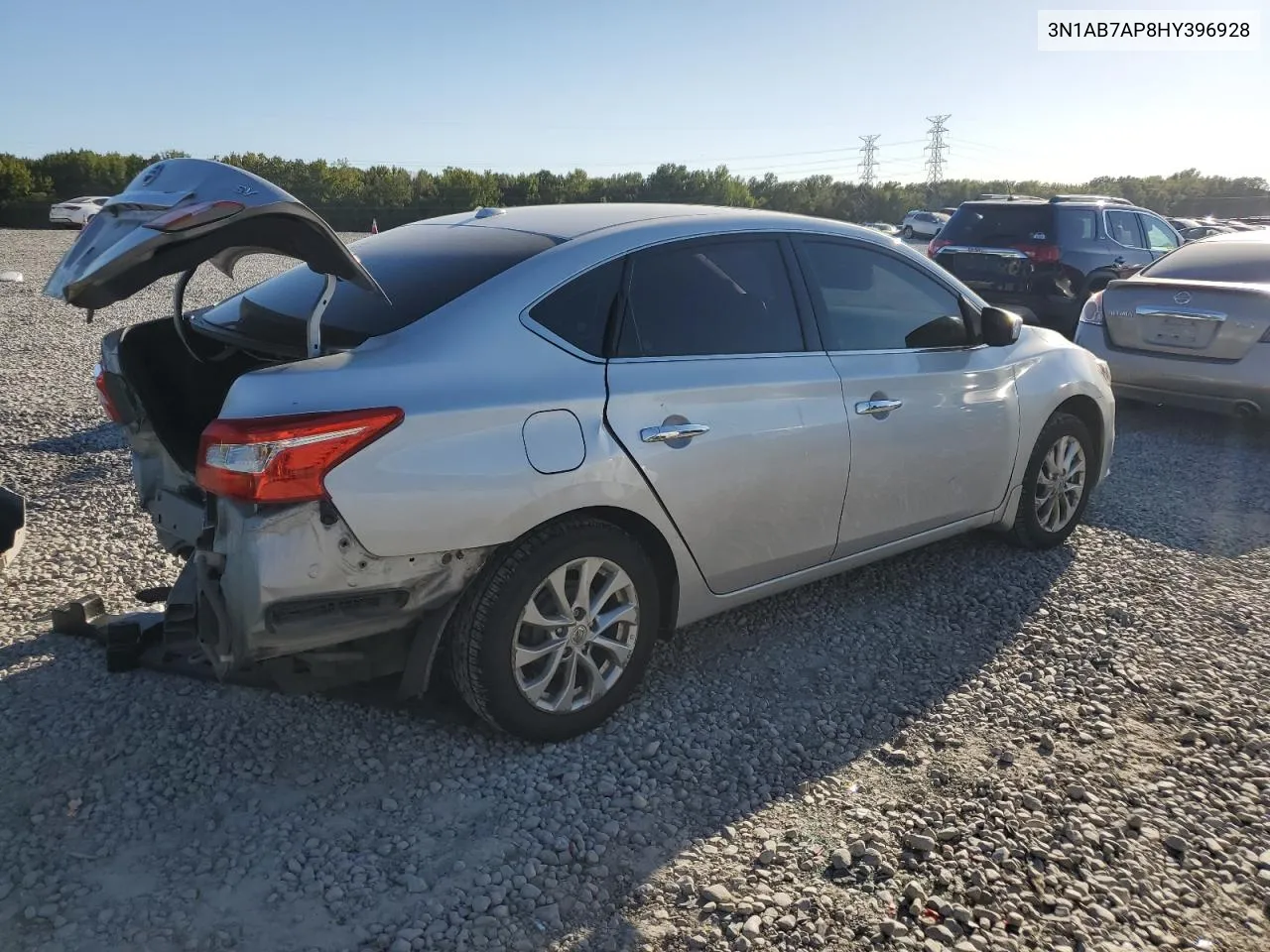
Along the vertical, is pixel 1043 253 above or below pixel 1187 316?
above

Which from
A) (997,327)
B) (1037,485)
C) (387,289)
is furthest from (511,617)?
(1037,485)

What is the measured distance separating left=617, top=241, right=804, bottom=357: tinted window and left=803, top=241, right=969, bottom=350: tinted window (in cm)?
21

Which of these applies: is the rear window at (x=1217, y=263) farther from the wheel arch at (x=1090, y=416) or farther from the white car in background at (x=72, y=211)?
the white car in background at (x=72, y=211)

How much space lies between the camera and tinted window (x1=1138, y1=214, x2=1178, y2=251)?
474 inches

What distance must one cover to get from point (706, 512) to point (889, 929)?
1419 mm

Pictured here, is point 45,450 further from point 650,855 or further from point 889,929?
point 889,929

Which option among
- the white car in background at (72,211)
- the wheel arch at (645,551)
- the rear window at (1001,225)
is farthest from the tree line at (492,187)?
the wheel arch at (645,551)

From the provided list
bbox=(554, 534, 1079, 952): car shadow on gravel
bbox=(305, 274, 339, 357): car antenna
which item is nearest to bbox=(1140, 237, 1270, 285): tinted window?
bbox=(554, 534, 1079, 952): car shadow on gravel

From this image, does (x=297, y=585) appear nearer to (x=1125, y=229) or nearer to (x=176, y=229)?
(x=176, y=229)

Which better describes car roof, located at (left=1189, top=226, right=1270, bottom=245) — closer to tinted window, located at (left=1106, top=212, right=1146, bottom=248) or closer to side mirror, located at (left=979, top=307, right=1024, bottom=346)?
tinted window, located at (left=1106, top=212, right=1146, bottom=248)

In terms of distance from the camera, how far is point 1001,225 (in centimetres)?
1132

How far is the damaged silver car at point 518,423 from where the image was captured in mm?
2699

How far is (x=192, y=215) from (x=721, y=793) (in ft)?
7.24

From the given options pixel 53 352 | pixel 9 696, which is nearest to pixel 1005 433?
pixel 9 696
